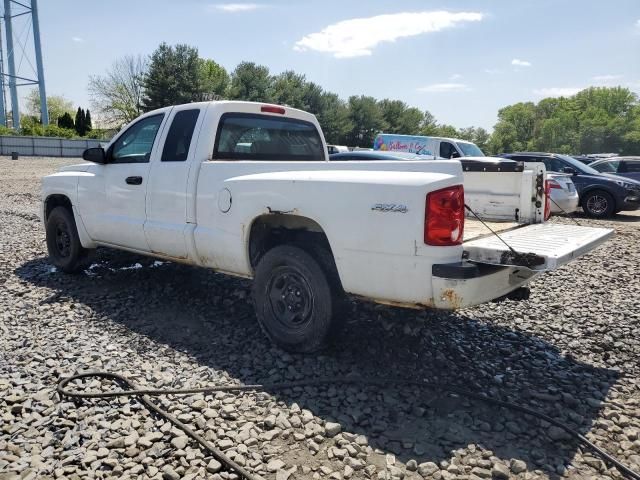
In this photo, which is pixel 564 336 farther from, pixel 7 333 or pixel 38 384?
pixel 7 333

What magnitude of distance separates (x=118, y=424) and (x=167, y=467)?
57cm

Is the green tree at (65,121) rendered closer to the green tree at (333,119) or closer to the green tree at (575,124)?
the green tree at (333,119)

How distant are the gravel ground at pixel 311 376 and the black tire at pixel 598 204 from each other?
8.73m

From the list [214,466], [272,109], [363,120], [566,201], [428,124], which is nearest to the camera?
[214,466]

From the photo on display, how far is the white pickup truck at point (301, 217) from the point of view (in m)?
3.41

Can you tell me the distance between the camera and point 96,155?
578cm

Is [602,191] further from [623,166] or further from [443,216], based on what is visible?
A: [443,216]

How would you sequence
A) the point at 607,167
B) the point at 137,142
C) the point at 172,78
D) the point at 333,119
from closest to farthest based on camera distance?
the point at 137,142 < the point at 607,167 < the point at 172,78 < the point at 333,119

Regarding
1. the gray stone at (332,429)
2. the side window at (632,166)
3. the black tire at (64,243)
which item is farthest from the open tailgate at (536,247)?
the side window at (632,166)

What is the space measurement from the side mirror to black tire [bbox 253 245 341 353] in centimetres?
263

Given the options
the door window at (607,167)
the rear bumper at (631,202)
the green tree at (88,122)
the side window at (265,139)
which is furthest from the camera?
the green tree at (88,122)

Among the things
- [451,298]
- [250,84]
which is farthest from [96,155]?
[250,84]

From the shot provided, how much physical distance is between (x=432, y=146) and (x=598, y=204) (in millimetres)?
5997

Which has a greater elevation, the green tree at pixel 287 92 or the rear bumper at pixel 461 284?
the green tree at pixel 287 92
